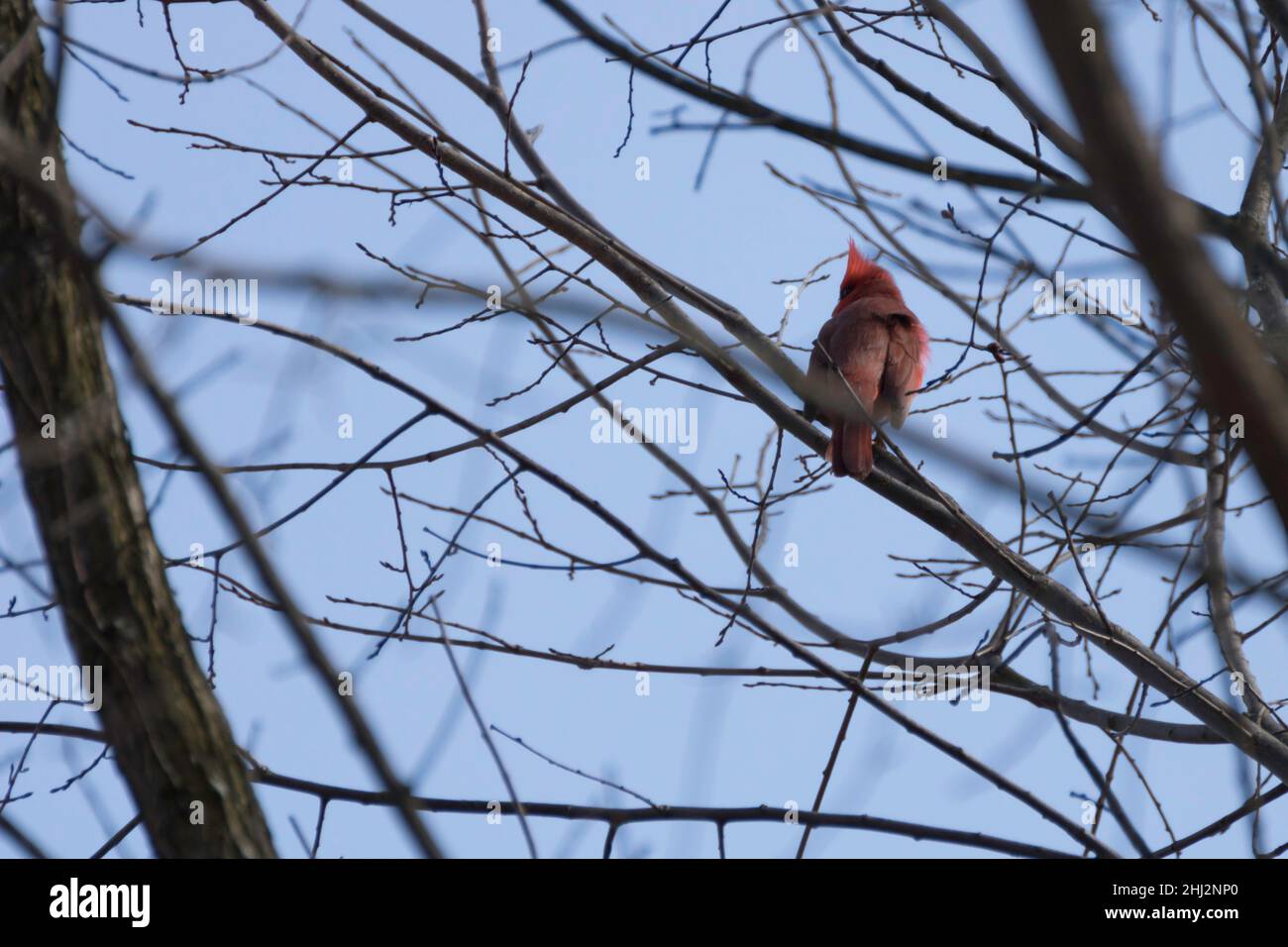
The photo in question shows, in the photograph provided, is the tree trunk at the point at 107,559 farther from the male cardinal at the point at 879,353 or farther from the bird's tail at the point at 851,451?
the male cardinal at the point at 879,353

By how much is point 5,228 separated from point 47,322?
0.17 m

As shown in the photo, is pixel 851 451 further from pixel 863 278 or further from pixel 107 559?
pixel 863 278

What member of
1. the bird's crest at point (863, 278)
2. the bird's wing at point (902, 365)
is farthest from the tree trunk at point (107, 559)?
the bird's crest at point (863, 278)

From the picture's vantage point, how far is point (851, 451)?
13.3 feet

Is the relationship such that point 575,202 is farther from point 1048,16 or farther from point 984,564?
point 1048,16

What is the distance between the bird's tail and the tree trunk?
244cm

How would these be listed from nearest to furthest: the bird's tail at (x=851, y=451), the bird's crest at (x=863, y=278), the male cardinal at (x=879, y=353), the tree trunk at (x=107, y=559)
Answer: the tree trunk at (x=107, y=559) < the bird's tail at (x=851, y=451) < the male cardinal at (x=879, y=353) < the bird's crest at (x=863, y=278)

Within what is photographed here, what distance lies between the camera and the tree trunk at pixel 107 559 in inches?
73.7

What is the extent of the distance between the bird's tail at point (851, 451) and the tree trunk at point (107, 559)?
2440mm

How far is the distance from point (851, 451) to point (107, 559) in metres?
2.62

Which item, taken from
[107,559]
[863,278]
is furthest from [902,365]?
[107,559]

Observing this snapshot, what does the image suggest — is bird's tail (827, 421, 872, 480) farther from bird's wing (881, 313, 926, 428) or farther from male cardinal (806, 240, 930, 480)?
bird's wing (881, 313, 926, 428)
